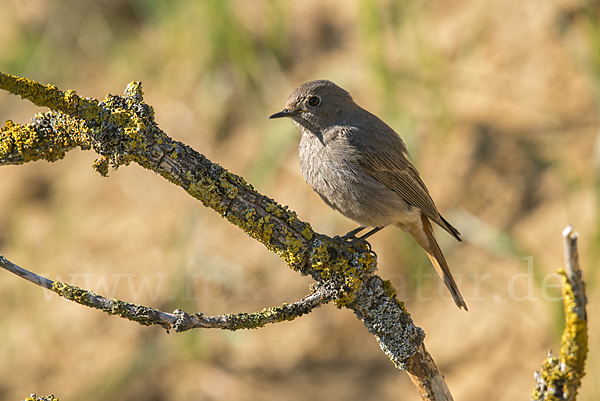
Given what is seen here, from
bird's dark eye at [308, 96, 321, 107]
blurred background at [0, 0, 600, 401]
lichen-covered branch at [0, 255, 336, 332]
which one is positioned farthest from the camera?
blurred background at [0, 0, 600, 401]

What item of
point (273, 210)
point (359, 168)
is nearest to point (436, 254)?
point (359, 168)

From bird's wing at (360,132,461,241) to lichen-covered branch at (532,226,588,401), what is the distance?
2.02 metres

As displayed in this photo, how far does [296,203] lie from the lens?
663 centimetres

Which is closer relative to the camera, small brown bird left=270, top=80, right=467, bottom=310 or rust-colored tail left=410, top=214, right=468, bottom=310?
small brown bird left=270, top=80, right=467, bottom=310

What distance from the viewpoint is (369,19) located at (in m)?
→ 5.32

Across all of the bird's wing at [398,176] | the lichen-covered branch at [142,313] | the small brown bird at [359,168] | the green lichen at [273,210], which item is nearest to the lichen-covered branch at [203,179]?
the green lichen at [273,210]

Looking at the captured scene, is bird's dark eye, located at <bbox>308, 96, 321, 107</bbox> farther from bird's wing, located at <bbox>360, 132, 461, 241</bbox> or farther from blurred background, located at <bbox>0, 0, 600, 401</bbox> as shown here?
blurred background, located at <bbox>0, 0, 600, 401</bbox>

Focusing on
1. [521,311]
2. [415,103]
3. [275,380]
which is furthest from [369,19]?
[275,380]

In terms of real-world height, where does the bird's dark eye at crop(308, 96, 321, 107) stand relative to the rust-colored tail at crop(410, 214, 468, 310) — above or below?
above

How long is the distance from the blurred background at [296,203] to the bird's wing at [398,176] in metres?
1.42

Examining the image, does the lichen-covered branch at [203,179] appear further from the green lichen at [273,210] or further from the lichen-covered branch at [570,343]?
the lichen-covered branch at [570,343]

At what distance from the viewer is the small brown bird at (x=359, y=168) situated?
3.98 m

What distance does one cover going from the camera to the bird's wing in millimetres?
4078

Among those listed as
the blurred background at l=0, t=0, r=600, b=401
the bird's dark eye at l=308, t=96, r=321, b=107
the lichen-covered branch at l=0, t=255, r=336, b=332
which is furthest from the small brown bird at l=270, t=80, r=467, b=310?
the lichen-covered branch at l=0, t=255, r=336, b=332
